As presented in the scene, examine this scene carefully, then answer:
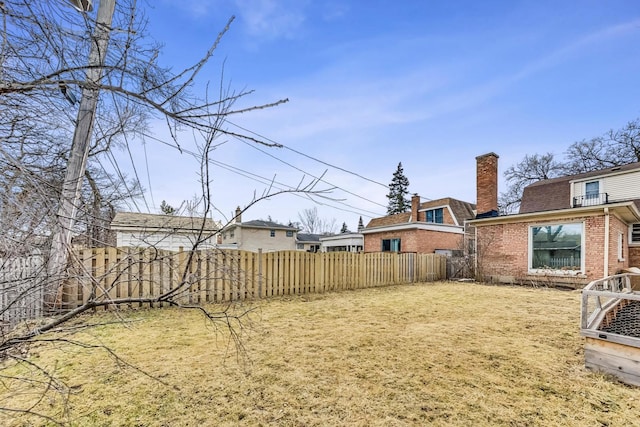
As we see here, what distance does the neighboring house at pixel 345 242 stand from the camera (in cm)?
2335

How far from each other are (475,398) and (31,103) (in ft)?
12.0

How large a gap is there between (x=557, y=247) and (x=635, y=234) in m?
5.30

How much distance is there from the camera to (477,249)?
12250 millimetres

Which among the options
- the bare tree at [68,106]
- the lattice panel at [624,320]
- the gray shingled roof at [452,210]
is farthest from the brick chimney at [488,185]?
the bare tree at [68,106]

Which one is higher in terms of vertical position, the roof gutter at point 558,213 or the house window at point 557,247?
the roof gutter at point 558,213

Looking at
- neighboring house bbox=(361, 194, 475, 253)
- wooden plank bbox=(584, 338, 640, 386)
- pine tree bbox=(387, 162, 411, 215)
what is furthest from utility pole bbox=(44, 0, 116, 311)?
pine tree bbox=(387, 162, 411, 215)

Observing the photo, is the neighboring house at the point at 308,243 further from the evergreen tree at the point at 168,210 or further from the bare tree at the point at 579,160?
the evergreen tree at the point at 168,210

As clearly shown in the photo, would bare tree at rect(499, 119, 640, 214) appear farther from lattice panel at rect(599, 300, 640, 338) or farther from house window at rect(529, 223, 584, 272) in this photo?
lattice panel at rect(599, 300, 640, 338)

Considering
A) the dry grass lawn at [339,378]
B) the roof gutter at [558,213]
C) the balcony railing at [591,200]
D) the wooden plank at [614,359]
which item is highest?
the balcony railing at [591,200]

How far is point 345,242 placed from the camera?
24.3 metres

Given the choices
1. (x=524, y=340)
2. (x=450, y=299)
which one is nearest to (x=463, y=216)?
(x=450, y=299)

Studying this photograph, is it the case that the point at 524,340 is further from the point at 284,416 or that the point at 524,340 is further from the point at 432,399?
the point at 284,416

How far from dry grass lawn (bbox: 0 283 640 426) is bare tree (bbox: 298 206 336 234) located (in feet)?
128

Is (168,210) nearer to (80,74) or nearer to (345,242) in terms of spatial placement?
(80,74)
